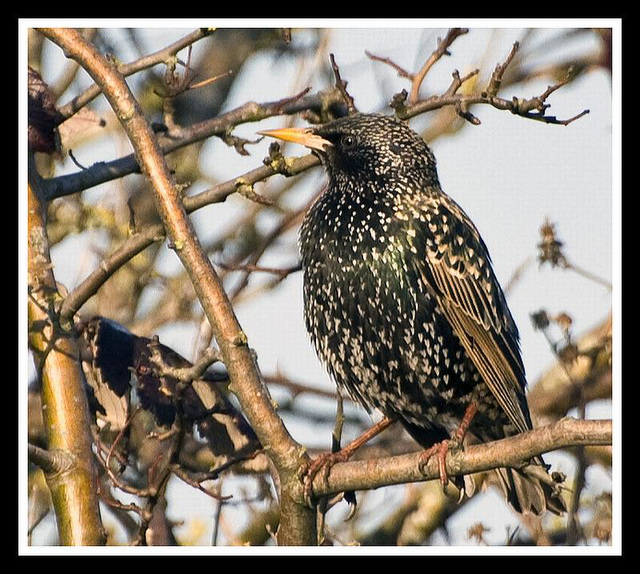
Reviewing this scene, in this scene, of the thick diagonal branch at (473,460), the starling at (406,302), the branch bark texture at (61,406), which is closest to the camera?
the thick diagonal branch at (473,460)

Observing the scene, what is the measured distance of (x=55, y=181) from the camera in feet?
13.9

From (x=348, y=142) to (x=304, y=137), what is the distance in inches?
8.1

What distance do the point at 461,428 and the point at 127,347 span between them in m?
1.31

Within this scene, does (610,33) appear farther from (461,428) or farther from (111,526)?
(111,526)

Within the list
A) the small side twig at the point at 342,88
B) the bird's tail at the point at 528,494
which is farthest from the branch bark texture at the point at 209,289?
the bird's tail at the point at 528,494

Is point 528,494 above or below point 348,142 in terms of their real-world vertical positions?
below

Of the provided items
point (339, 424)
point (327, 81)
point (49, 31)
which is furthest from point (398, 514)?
point (49, 31)

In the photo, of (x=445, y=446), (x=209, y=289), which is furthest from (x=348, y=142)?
(x=445, y=446)

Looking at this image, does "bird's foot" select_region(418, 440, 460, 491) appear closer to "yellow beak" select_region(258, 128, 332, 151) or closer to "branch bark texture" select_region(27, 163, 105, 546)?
"branch bark texture" select_region(27, 163, 105, 546)

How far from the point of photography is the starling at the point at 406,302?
13.3 feet

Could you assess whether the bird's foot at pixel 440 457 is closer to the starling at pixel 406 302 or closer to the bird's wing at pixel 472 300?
the starling at pixel 406 302

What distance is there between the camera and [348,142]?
4461 mm

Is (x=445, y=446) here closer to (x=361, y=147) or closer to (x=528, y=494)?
(x=528, y=494)

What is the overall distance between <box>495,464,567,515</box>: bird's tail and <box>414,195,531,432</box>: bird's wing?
0.77 ft
